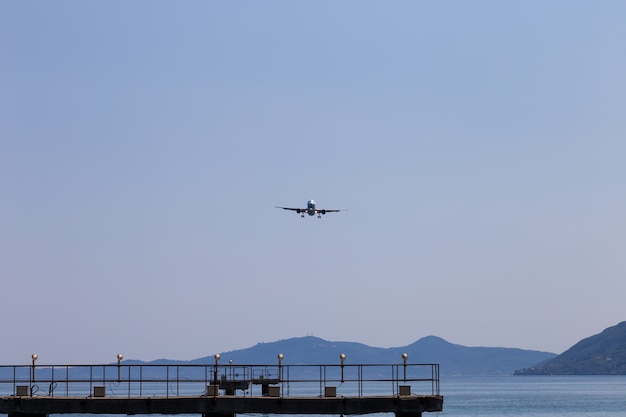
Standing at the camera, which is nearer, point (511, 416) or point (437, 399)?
point (437, 399)

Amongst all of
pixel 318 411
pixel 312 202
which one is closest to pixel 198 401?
pixel 318 411

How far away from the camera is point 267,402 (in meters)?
58.0

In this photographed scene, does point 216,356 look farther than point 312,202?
No

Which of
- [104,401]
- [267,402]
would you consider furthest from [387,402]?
[104,401]

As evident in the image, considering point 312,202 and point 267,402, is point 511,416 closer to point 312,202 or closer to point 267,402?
point 312,202

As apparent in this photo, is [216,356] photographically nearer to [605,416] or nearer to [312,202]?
[312,202]

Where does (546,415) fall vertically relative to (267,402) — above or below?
below

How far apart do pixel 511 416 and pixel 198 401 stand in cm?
14975

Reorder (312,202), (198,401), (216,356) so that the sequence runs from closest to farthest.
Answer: (198,401)
(216,356)
(312,202)

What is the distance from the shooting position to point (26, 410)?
58375 mm

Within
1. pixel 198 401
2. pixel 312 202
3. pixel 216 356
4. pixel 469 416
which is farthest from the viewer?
pixel 469 416

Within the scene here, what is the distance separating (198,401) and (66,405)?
7.19 meters

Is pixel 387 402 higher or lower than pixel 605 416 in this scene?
higher

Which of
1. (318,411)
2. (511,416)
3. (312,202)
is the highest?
(312,202)
